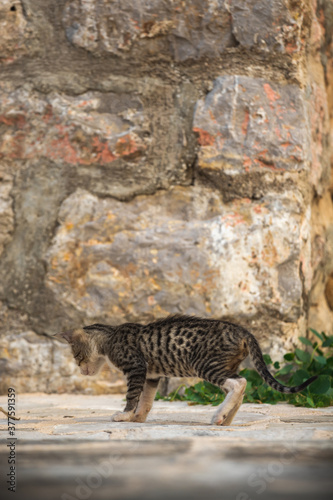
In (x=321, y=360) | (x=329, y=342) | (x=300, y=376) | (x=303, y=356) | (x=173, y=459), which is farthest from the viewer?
(x=329, y=342)

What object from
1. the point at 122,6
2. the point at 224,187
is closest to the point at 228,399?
the point at 224,187

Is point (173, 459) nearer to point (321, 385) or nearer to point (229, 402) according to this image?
point (229, 402)

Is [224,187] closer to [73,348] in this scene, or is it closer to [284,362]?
[284,362]

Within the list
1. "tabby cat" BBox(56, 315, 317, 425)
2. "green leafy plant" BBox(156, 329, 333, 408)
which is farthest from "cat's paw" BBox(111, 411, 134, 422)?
"green leafy plant" BBox(156, 329, 333, 408)

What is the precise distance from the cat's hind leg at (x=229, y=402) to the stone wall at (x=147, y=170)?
1328 mm

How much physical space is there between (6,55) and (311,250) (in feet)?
8.81

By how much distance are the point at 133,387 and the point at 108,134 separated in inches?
79.4

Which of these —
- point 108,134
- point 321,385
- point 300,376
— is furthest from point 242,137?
point 321,385

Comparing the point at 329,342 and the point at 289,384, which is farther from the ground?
the point at 329,342

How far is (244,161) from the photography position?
443 cm

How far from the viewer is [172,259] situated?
4.31 m

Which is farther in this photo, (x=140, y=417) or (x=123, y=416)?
(x=140, y=417)

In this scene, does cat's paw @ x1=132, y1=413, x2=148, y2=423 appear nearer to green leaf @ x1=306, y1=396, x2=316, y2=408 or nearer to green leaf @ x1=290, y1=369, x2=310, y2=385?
green leaf @ x1=306, y1=396, x2=316, y2=408

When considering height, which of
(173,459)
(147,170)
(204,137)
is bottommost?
(147,170)
